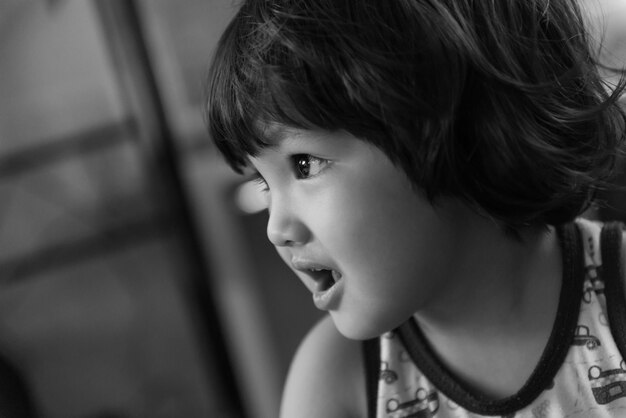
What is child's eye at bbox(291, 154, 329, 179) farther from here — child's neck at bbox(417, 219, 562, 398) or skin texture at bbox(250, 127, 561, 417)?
child's neck at bbox(417, 219, 562, 398)

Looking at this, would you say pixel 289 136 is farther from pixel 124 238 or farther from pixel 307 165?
pixel 124 238

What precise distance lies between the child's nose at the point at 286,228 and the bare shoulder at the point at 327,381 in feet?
0.48

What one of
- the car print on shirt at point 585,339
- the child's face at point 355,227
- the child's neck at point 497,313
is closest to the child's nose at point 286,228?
the child's face at point 355,227

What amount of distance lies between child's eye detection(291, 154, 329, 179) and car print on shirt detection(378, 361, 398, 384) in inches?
8.2

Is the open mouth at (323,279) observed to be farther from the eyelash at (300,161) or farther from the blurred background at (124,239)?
the blurred background at (124,239)

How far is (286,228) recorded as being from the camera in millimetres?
613

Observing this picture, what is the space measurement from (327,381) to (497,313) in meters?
0.16

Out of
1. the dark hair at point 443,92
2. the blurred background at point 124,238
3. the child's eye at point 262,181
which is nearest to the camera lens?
the dark hair at point 443,92

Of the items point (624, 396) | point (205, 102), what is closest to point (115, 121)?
point (205, 102)

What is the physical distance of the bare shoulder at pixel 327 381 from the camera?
2.28 feet

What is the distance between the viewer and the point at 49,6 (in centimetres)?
143

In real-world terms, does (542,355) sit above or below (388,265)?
below

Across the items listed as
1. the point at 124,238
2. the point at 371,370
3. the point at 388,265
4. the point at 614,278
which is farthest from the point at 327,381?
the point at 124,238

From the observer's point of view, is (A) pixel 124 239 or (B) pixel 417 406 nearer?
(B) pixel 417 406
